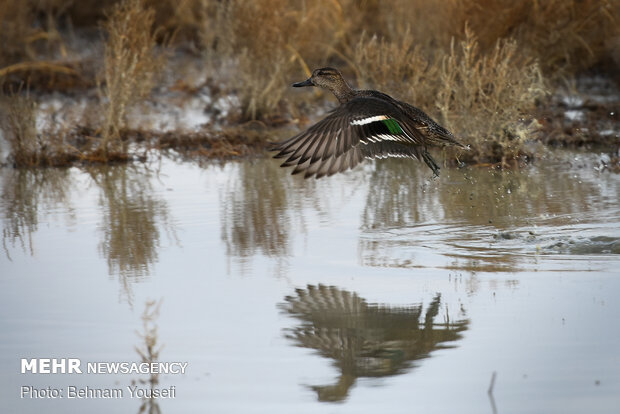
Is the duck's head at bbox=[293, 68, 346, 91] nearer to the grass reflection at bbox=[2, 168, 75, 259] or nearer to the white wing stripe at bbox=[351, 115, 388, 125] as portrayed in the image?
the white wing stripe at bbox=[351, 115, 388, 125]

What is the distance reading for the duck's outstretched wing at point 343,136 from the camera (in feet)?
24.0

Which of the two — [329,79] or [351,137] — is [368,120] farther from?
[329,79]

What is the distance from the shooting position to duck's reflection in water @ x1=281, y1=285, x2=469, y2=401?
5.14 m

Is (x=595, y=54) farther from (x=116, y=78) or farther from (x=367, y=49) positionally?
(x=116, y=78)

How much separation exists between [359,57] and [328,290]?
6.22 m

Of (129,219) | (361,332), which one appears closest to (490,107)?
(129,219)

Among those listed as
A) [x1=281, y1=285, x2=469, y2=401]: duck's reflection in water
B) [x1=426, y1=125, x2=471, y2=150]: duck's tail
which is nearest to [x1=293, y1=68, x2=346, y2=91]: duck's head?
[x1=426, y1=125, x2=471, y2=150]: duck's tail

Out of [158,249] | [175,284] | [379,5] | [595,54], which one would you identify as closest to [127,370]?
[175,284]

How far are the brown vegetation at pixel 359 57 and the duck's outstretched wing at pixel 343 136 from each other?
330 cm

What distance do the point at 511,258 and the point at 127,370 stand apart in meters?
3.12

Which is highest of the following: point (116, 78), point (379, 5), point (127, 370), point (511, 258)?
point (379, 5)

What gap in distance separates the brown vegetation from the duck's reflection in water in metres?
4.99

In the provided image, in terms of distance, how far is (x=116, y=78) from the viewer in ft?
38.2

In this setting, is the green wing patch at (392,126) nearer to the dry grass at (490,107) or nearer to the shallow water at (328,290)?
the shallow water at (328,290)
